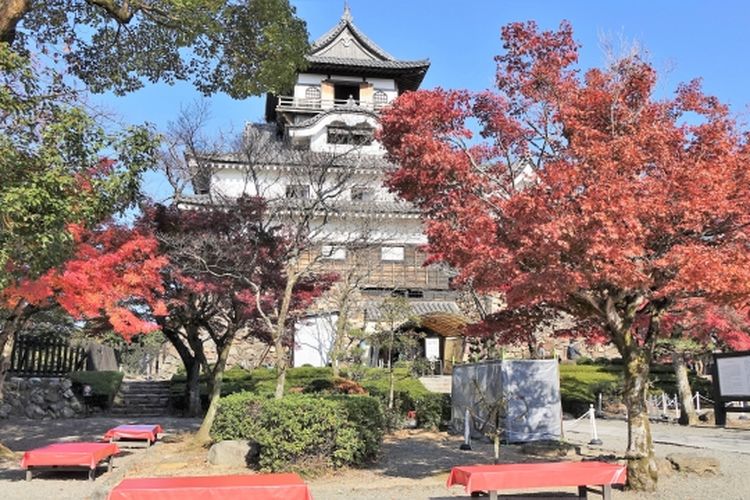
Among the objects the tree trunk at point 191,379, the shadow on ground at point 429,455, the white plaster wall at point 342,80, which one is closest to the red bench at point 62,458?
the shadow on ground at point 429,455

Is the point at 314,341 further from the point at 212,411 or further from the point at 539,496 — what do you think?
the point at 539,496

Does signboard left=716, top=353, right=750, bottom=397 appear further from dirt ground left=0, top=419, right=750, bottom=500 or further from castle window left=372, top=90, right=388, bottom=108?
castle window left=372, top=90, right=388, bottom=108

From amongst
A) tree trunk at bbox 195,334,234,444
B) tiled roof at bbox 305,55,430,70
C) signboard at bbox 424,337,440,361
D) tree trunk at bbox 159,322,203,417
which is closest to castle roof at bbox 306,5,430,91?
tiled roof at bbox 305,55,430,70

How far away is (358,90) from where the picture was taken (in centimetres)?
3694

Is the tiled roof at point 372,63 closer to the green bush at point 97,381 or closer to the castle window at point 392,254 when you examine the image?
the castle window at point 392,254

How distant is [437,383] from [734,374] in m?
10.8

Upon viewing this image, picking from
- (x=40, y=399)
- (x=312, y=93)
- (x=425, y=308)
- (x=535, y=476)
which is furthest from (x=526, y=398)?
(x=312, y=93)

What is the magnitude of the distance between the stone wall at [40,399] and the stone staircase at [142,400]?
152cm

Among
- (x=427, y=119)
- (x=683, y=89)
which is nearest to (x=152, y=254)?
(x=427, y=119)

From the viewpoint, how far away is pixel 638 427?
857 cm

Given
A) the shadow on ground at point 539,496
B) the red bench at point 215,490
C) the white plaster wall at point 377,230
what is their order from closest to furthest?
the red bench at point 215,490 < the shadow on ground at point 539,496 < the white plaster wall at point 377,230

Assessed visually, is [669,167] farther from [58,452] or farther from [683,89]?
[58,452]

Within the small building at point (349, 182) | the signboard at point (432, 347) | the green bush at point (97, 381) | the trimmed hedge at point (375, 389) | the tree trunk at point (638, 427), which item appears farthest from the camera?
the signboard at point (432, 347)

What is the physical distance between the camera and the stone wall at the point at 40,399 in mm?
19234
